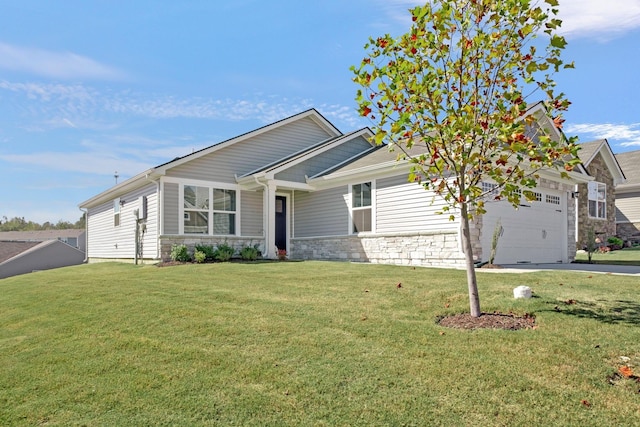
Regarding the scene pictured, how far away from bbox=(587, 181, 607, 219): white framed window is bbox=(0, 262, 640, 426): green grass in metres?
14.9

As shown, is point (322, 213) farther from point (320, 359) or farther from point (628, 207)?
point (628, 207)

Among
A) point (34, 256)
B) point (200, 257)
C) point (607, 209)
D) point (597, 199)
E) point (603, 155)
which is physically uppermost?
point (603, 155)

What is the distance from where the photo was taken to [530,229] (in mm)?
13383

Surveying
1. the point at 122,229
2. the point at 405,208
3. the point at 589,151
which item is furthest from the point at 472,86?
the point at 589,151

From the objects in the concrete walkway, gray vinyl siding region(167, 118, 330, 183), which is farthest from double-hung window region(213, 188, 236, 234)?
the concrete walkway

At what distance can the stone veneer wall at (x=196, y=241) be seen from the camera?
1409 cm

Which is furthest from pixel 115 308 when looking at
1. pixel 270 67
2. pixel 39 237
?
pixel 39 237

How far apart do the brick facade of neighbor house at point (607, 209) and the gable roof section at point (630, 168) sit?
3.88 ft

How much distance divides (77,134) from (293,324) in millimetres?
18066

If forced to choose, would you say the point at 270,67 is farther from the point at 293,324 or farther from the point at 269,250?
the point at 293,324

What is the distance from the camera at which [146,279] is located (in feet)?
32.3

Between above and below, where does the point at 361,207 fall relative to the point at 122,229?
above

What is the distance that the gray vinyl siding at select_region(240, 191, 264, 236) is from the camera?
15.8m

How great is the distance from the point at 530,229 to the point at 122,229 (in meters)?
14.9
